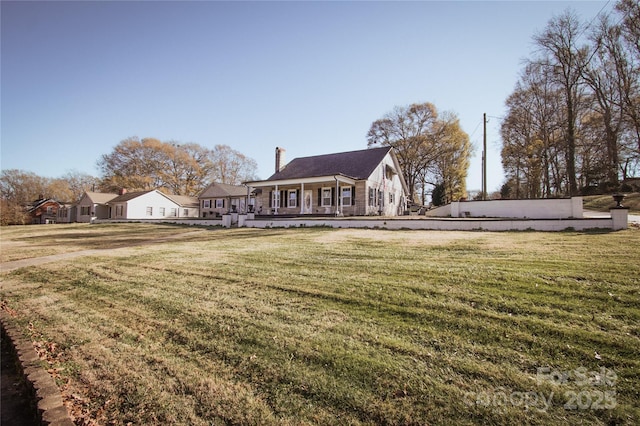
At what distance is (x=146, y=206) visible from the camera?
37.5 m

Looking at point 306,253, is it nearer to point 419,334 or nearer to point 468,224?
point 419,334

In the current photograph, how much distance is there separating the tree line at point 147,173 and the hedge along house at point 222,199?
33.3 ft

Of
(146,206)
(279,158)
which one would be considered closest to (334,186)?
(279,158)

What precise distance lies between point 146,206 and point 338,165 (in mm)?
27867

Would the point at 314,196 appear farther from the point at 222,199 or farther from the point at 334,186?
the point at 222,199

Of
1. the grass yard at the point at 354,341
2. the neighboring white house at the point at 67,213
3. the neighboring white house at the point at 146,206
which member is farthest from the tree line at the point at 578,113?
the neighboring white house at the point at 67,213

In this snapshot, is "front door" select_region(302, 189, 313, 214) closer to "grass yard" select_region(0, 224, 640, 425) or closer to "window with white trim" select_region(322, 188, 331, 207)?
"window with white trim" select_region(322, 188, 331, 207)

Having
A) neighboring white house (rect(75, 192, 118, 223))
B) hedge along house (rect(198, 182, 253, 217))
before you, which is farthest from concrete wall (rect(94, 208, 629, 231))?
neighboring white house (rect(75, 192, 118, 223))

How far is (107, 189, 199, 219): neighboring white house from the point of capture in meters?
36.4

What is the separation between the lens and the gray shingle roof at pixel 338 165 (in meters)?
22.6

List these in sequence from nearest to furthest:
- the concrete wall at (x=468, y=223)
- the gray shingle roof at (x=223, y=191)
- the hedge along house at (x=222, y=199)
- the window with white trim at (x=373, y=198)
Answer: the concrete wall at (x=468, y=223)
the window with white trim at (x=373, y=198)
the hedge along house at (x=222, y=199)
the gray shingle roof at (x=223, y=191)

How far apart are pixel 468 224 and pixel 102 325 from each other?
39.9 ft

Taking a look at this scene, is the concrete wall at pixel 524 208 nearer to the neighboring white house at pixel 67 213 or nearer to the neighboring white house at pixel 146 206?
the neighboring white house at pixel 146 206

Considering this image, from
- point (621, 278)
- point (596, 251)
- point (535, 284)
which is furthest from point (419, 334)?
point (596, 251)
